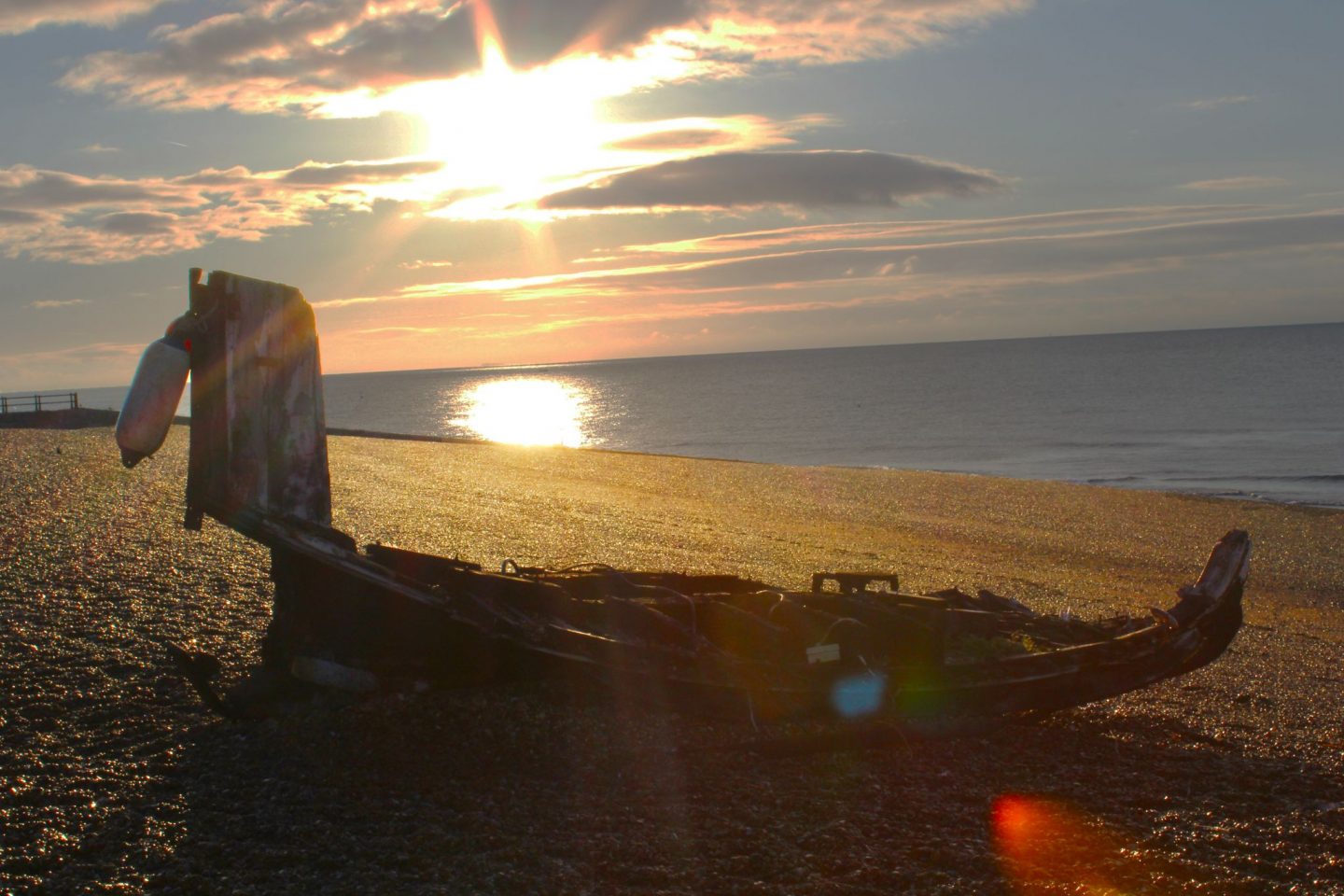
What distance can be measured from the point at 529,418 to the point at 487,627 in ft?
353

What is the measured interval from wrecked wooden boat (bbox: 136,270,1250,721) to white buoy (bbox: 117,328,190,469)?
0.38 ft

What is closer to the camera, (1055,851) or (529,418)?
(1055,851)

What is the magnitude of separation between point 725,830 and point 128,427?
3767mm

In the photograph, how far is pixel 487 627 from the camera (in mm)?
5980

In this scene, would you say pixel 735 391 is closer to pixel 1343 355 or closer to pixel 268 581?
pixel 1343 355

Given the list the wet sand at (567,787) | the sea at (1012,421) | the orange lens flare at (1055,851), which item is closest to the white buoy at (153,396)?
the wet sand at (567,787)

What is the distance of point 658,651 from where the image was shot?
6047mm

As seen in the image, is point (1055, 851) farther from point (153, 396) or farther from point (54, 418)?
point (54, 418)

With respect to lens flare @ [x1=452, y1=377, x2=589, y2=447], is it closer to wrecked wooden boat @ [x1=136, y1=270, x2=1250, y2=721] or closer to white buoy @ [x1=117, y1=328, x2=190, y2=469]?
wrecked wooden boat @ [x1=136, y1=270, x2=1250, y2=721]

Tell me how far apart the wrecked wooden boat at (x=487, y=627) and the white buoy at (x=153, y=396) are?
11cm

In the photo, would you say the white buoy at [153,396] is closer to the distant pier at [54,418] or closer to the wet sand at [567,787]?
the wet sand at [567,787]

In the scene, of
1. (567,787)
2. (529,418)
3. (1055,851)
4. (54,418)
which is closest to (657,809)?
(567,787)

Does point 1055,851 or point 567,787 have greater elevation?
point 567,787

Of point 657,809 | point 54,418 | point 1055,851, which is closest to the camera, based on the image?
point 1055,851
